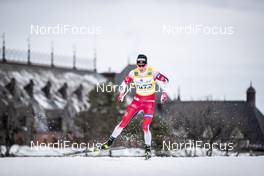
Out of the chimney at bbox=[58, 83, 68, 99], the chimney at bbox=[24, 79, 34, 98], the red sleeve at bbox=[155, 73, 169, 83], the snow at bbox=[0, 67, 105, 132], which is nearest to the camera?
the red sleeve at bbox=[155, 73, 169, 83]

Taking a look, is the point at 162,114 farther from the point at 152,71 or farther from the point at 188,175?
the point at 188,175

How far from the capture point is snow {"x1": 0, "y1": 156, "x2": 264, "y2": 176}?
732 inches

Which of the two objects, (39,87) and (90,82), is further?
(39,87)

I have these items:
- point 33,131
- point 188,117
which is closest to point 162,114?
point 188,117

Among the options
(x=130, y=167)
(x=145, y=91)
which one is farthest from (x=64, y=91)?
(x=130, y=167)

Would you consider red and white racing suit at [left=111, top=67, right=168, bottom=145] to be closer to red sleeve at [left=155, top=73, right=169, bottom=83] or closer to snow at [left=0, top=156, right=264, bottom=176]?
red sleeve at [left=155, top=73, right=169, bottom=83]

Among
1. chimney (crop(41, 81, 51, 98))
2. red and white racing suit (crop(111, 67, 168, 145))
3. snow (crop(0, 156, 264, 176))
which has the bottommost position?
snow (crop(0, 156, 264, 176))

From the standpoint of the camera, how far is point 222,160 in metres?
22.7

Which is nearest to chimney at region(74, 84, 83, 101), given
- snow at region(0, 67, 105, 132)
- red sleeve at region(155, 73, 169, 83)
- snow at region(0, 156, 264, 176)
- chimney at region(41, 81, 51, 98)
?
snow at region(0, 67, 105, 132)

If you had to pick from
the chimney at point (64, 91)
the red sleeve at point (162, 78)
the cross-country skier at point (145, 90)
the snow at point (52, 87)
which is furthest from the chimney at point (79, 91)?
the red sleeve at point (162, 78)

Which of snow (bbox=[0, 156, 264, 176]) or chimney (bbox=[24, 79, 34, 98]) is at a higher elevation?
chimney (bbox=[24, 79, 34, 98])

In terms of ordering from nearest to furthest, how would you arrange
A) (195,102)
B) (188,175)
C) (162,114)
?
(188,175) → (162,114) → (195,102)

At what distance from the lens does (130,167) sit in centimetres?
2011

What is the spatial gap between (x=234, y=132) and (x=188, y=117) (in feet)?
21.1
